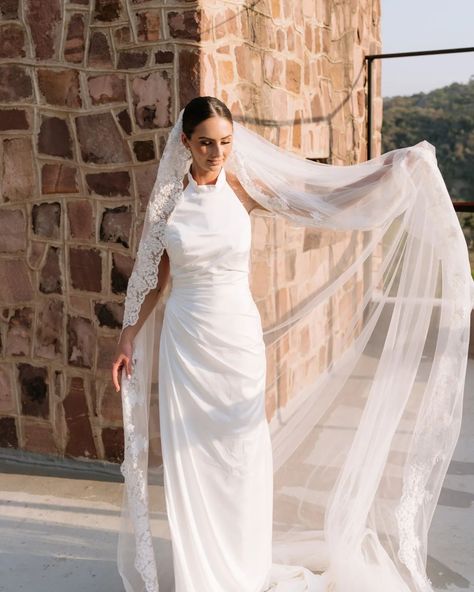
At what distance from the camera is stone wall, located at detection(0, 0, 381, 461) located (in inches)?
135

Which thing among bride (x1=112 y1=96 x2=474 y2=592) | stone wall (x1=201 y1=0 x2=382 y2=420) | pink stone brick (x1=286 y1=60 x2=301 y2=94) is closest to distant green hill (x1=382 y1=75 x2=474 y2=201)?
stone wall (x1=201 y1=0 x2=382 y2=420)

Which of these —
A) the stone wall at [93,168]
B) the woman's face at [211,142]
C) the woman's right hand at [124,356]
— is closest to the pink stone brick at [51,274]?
the stone wall at [93,168]

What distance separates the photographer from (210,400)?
2490mm

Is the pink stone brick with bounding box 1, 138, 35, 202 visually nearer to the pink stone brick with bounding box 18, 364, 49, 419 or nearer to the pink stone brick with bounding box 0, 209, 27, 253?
the pink stone brick with bounding box 0, 209, 27, 253

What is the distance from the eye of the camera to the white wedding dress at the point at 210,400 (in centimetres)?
247

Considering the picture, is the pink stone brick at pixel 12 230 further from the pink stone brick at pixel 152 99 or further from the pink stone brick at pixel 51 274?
the pink stone brick at pixel 152 99

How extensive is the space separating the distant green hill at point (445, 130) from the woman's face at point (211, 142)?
69.0ft

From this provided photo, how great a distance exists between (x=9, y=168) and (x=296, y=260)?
150 centimetres

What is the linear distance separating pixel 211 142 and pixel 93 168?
1350 mm

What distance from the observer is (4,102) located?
12.3ft

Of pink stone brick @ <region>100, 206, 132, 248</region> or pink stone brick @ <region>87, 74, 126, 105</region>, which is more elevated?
pink stone brick @ <region>87, 74, 126, 105</region>

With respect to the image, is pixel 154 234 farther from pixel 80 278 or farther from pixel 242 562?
pixel 80 278

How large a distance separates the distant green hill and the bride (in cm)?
2059

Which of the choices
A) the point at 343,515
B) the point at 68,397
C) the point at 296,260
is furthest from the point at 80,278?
the point at 343,515
